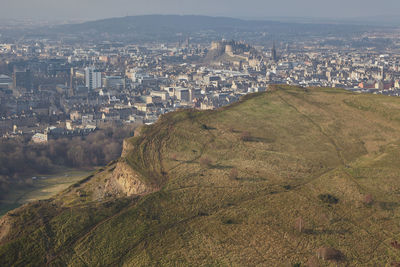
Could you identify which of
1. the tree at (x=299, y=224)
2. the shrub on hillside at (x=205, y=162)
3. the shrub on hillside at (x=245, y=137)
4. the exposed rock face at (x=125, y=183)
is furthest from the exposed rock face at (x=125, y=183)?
the shrub on hillside at (x=245, y=137)

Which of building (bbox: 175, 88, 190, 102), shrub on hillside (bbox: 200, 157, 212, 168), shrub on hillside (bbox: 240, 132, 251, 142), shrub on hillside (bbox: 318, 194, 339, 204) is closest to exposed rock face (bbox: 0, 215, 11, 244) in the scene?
shrub on hillside (bbox: 200, 157, 212, 168)

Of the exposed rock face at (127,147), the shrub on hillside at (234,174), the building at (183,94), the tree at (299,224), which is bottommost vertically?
the building at (183,94)

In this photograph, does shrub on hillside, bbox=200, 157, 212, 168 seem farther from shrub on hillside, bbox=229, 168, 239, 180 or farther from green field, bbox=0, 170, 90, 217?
green field, bbox=0, 170, 90, 217

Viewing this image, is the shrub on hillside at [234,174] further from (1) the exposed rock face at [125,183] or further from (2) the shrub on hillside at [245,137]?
(2) the shrub on hillside at [245,137]

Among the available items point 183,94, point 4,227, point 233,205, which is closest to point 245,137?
point 233,205

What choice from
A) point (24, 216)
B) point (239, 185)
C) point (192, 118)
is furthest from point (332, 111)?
point (24, 216)

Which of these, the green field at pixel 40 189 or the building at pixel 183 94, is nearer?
the green field at pixel 40 189
